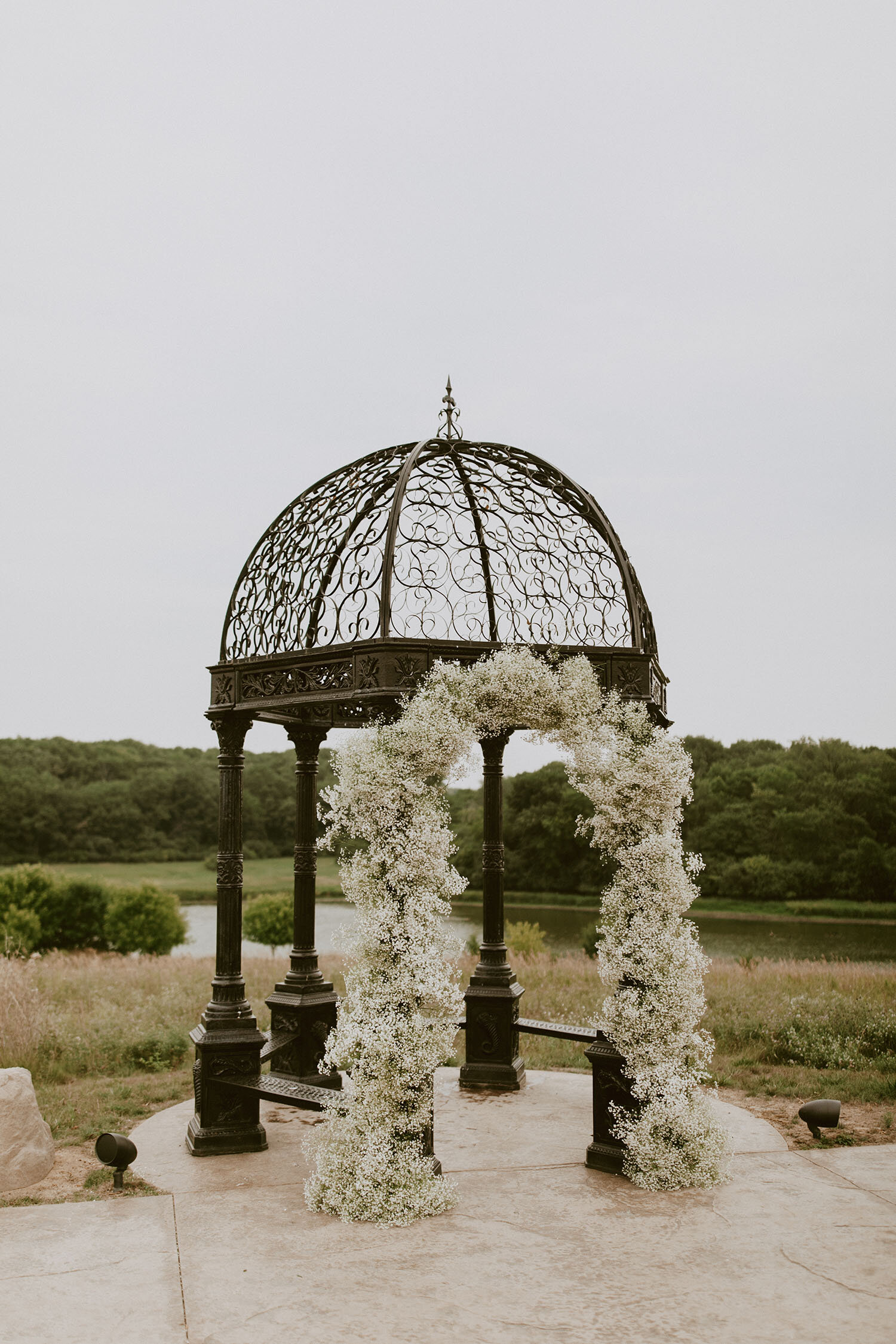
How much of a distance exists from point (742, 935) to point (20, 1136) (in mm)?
24893

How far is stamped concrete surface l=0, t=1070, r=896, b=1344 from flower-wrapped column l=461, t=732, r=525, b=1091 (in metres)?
1.71

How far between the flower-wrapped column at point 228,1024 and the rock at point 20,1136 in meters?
0.94

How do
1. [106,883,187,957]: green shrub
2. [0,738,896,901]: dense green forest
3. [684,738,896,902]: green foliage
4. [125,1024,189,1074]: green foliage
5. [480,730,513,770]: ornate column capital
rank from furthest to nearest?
[0,738,896,901]: dense green forest, [684,738,896,902]: green foliage, [106,883,187,957]: green shrub, [125,1024,189,1074]: green foliage, [480,730,513,770]: ornate column capital

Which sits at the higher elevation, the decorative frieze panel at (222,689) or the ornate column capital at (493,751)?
the decorative frieze panel at (222,689)

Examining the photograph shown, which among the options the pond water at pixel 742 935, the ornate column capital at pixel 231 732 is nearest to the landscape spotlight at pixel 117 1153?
the ornate column capital at pixel 231 732

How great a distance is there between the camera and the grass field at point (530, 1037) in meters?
8.12

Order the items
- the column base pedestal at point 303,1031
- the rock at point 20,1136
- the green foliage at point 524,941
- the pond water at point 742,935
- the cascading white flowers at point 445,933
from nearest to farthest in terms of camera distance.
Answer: the cascading white flowers at point 445,933 < the rock at point 20,1136 < the column base pedestal at point 303,1031 < the green foliage at point 524,941 < the pond water at point 742,935

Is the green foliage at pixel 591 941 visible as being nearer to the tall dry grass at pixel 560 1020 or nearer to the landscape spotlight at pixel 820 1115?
the tall dry grass at pixel 560 1020

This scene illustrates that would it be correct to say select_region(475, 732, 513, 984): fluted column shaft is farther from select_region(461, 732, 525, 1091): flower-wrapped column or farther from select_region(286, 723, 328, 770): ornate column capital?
select_region(286, 723, 328, 770): ornate column capital

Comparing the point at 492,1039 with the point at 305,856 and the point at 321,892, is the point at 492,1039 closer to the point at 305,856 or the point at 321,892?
the point at 305,856

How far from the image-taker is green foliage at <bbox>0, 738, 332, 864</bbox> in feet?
120

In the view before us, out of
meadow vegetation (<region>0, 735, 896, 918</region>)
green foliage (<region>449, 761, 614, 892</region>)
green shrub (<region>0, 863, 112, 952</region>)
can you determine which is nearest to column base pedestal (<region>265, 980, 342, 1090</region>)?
green shrub (<region>0, 863, 112, 952</region>)

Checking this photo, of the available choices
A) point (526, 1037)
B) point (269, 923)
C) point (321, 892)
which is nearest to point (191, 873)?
point (321, 892)

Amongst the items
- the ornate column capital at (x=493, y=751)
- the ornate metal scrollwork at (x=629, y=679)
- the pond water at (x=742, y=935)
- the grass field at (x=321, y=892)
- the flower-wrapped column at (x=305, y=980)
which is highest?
the ornate metal scrollwork at (x=629, y=679)
